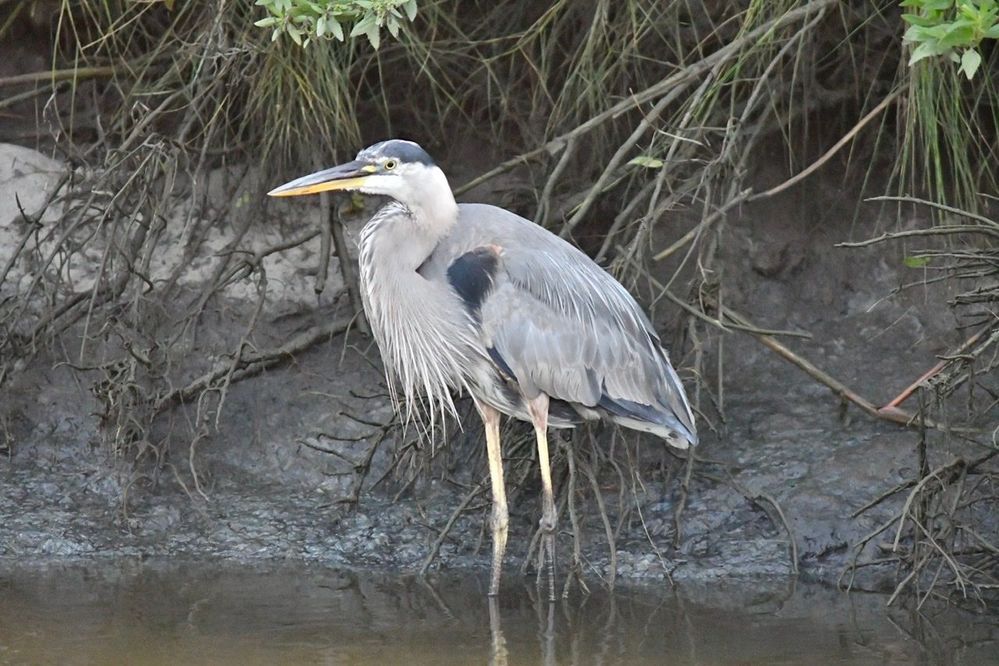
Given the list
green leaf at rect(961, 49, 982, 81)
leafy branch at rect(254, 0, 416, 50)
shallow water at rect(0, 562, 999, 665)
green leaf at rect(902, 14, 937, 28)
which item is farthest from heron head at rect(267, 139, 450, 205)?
green leaf at rect(961, 49, 982, 81)

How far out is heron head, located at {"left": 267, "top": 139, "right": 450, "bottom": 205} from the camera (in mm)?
4699

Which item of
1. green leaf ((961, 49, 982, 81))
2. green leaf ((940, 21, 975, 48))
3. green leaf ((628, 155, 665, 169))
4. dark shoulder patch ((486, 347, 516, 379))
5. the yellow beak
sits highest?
green leaf ((940, 21, 975, 48))

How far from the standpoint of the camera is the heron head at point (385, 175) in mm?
4699

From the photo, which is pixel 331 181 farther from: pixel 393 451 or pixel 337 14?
pixel 393 451

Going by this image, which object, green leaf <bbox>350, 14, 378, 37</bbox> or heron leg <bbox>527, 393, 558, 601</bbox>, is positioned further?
heron leg <bbox>527, 393, 558, 601</bbox>

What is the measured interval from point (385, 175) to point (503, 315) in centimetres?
57

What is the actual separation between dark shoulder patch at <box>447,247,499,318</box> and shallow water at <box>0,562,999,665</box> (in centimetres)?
93

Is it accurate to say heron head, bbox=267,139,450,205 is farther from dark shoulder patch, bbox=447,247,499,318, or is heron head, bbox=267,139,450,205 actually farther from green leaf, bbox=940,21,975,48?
green leaf, bbox=940,21,975,48

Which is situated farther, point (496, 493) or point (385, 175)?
point (496, 493)

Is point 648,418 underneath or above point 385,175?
underneath

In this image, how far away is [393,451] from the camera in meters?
5.46

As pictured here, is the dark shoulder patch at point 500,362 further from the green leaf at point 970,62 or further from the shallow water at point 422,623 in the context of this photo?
the green leaf at point 970,62

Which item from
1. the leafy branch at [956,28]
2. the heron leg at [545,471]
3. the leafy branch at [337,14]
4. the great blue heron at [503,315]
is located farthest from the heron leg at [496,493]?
the leafy branch at [956,28]

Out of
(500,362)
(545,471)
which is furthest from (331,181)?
(545,471)
